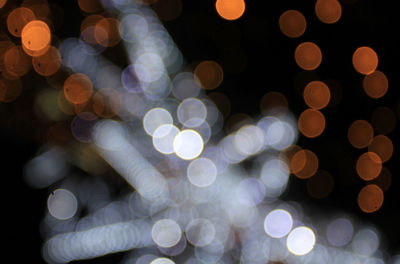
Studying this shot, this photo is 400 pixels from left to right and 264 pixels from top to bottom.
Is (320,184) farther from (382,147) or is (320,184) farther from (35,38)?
(35,38)

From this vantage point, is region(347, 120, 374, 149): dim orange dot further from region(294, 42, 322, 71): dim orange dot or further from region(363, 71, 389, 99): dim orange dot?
region(294, 42, 322, 71): dim orange dot

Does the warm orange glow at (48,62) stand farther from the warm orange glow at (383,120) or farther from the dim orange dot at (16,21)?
the warm orange glow at (383,120)

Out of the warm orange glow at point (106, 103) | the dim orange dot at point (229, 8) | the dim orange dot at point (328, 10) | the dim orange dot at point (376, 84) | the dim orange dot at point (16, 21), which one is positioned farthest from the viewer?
the dim orange dot at point (376, 84)

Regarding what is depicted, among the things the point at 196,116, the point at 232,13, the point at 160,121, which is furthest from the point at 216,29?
the point at 160,121

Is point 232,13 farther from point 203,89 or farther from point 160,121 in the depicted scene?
point 160,121

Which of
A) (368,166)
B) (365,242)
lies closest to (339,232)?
(365,242)

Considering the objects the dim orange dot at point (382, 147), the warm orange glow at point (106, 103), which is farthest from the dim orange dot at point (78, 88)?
the dim orange dot at point (382, 147)

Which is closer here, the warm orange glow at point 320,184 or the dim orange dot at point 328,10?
the dim orange dot at point 328,10
